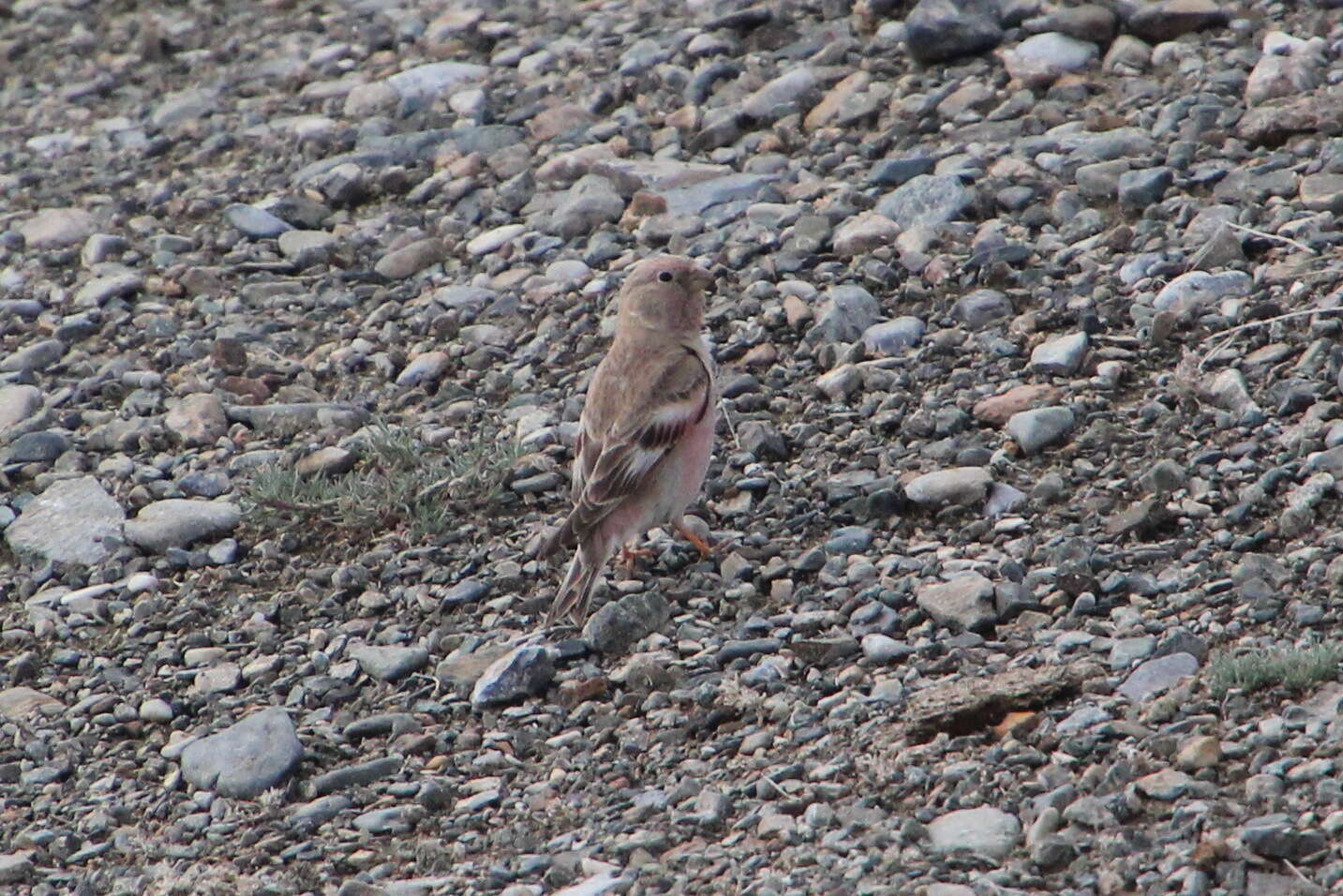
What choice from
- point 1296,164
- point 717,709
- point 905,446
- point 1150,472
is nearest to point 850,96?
point 1296,164

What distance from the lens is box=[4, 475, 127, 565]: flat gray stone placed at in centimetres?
734

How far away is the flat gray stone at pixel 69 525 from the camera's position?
7.34m

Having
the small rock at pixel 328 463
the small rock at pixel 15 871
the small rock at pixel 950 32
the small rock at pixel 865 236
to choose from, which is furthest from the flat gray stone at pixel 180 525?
the small rock at pixel 950 32

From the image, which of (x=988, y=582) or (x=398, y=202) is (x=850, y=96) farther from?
(x=988, y=582)

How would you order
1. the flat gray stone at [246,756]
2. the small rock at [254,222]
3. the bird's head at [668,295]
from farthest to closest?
the small rock at [254,222]
the bird's head at [668,295]
the flat gray stone at [246,756]

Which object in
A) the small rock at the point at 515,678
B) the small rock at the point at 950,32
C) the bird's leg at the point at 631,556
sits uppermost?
the small rock at the point at 950,32

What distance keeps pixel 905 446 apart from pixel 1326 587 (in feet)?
6.11

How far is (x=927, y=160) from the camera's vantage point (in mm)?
8688

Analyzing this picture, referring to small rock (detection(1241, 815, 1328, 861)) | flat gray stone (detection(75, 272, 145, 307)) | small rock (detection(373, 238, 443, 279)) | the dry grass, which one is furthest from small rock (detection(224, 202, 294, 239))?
small rock (detection(1241, 815, 1328, 861))

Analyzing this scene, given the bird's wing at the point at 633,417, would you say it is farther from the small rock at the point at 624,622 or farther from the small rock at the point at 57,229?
the small rock at the point at 57,229

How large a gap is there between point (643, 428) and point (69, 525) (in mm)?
2355

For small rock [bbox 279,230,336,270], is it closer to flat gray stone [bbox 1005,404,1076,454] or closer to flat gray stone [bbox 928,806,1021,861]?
flat gray stone [bbox 1005,404,1076,454]

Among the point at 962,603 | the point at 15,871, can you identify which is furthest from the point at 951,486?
the point at 15,871

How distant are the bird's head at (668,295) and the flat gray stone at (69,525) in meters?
2.17
